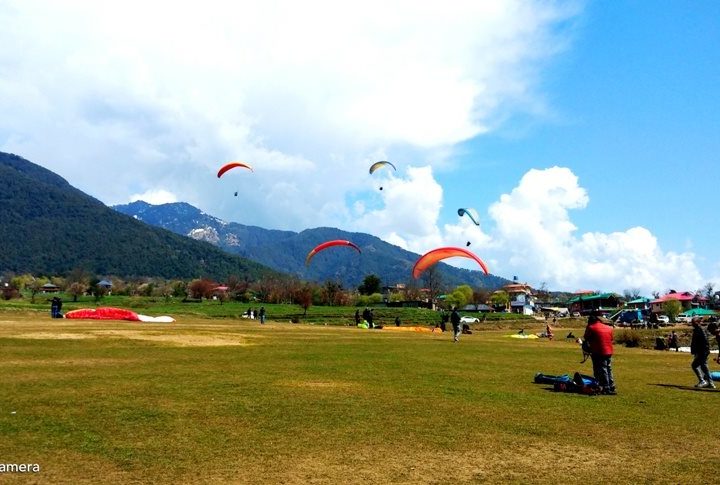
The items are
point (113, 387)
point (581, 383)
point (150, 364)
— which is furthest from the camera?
point (150, 364)

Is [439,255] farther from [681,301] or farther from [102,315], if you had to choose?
[681,301]

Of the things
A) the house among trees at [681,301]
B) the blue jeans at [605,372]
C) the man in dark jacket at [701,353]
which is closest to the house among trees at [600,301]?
the house among trees at [681,301]

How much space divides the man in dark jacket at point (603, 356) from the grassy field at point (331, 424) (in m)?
0.60

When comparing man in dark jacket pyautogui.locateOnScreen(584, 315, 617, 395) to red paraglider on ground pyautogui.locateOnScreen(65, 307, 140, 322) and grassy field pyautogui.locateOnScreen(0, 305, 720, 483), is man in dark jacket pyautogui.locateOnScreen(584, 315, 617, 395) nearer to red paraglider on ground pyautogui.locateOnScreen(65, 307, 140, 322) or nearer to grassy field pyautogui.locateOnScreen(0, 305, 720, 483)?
grassy field pyautogui.locateOnScreen(0, 305, 720, 483)

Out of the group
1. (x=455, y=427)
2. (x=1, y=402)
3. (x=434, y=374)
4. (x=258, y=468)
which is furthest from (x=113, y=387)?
(x=434, y=374)

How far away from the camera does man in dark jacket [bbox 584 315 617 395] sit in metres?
16.9

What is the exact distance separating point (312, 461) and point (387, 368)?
13006 millimetres

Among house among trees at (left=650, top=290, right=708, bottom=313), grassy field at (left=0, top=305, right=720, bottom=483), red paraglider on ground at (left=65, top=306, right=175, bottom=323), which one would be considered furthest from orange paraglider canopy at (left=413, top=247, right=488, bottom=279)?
house among trees at (left=650, top=290, right=708, bottom=313)

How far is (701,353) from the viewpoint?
18750mm

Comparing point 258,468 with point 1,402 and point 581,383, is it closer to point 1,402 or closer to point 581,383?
point 1,402

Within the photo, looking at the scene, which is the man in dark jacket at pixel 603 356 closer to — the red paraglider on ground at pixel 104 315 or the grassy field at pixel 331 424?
the grassy field at pixel 331 424

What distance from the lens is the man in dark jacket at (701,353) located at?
1864 centimetres

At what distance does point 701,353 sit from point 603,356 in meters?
4.34

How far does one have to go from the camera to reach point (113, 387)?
15.3 m
